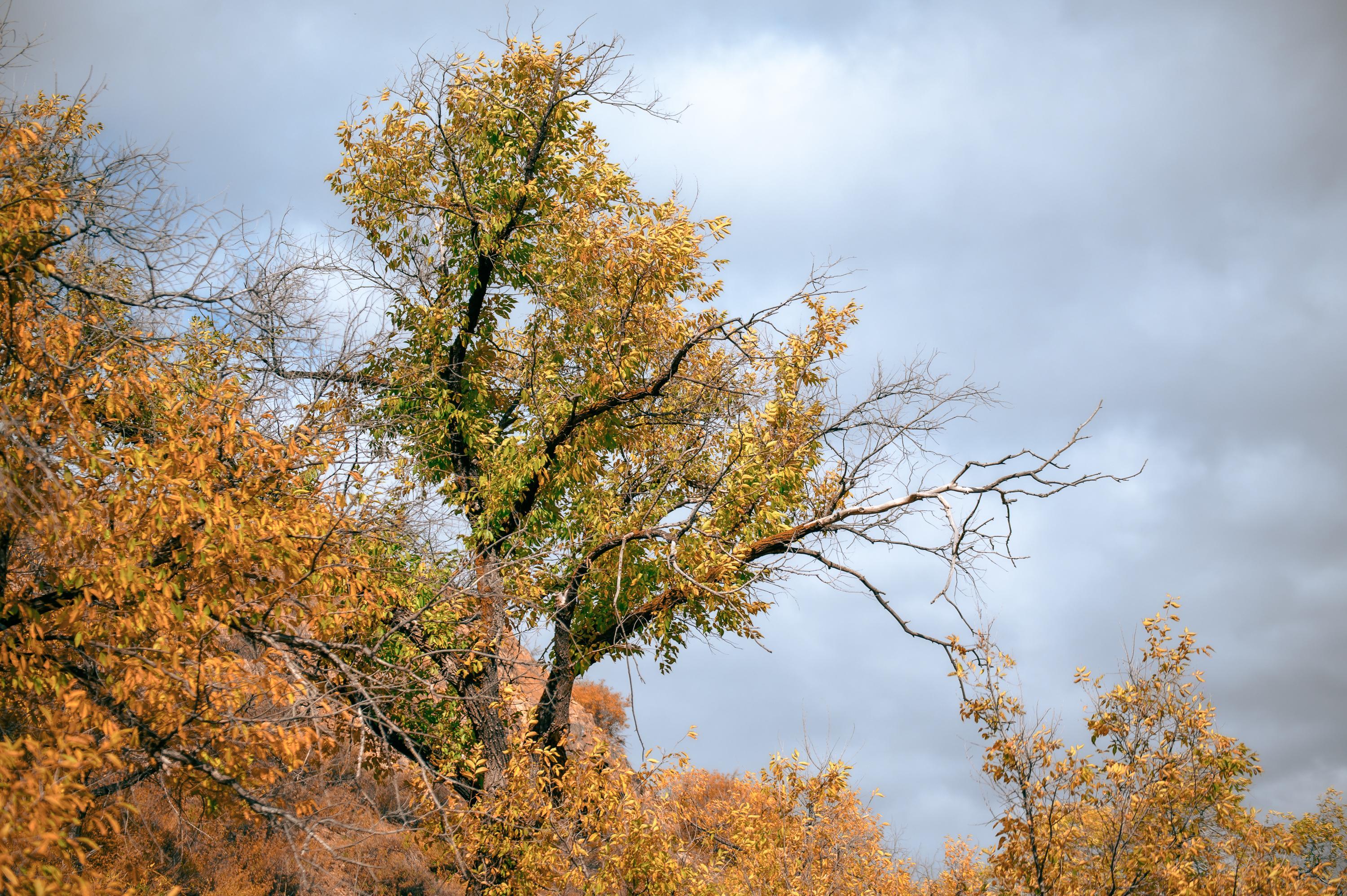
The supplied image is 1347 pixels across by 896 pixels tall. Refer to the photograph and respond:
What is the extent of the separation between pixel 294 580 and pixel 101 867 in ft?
27.8

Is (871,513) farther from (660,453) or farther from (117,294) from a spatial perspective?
(117,294)

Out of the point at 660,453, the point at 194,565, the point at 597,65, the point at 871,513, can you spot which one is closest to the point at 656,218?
the point at 597,65

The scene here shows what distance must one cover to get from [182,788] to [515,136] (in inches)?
368

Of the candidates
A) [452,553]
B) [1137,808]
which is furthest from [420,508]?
[1137,808]

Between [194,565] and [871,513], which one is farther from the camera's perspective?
[871,513]

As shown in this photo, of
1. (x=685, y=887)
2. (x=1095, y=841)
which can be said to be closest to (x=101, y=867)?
(x=685, y=887)

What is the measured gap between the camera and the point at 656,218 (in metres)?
→ 12.7

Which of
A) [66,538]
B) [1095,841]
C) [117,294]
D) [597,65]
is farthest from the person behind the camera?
[597,65]

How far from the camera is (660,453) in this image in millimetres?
13562

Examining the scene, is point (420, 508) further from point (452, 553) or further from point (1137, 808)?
point (1137, 808)

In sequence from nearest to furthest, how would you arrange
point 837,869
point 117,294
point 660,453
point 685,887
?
point 117,294 → point 685,887 → point 837,869 → point 660,453

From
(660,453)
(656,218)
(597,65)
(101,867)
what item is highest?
(597,65)

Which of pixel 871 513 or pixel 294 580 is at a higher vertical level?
pixel 871 513

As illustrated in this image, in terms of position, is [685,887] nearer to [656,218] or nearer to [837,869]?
[837,869]
